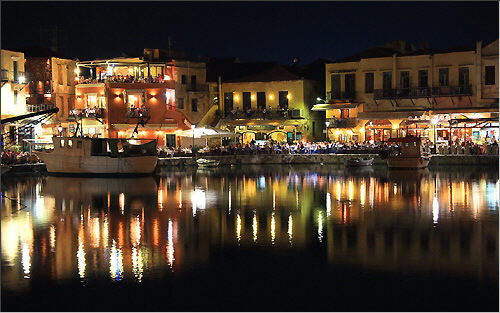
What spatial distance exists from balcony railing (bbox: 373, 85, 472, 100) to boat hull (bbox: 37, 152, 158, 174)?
22.5m

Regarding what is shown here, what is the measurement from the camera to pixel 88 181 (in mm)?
40375

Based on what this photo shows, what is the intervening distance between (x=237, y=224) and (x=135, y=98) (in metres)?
39.1

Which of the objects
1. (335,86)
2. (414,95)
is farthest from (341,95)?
(414,95)

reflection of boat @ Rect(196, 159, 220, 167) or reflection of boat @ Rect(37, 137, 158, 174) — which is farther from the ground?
reflection of boat @ Rect(37, 137, 158, 174)

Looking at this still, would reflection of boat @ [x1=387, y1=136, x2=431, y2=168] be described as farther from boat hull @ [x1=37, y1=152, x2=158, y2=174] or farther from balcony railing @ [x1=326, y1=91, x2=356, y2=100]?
boat hull @ [x1=37, y1=152, x2=158, y2=174]

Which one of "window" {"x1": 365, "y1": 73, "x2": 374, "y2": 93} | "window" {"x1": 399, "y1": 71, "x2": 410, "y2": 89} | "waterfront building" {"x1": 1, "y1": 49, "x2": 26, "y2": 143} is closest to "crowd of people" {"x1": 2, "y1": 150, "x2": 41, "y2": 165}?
"waterfront building" {"x1": 1, "y1": 49, "x2": 26, "y2": 143}

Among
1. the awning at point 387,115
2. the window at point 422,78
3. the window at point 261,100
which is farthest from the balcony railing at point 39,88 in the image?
the window at point 422,78

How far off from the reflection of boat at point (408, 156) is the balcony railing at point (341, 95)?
13147 millimetres

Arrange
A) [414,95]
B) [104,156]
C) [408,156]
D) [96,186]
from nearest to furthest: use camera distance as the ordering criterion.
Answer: [96,186]
[104,156]
[408,156]
[414,95]

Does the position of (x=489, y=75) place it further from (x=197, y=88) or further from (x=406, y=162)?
(x=197, y=88)

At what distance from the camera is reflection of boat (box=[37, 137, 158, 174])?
43188mm

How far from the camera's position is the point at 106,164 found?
142 ft

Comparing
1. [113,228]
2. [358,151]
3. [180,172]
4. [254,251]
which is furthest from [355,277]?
[358,151]

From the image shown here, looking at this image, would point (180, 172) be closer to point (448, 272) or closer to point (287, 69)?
point (287, 69)
